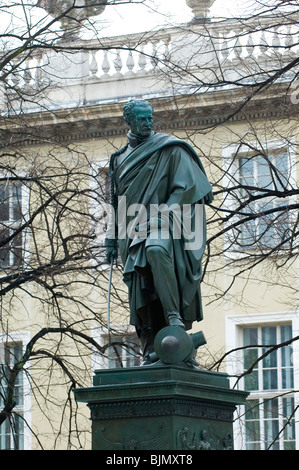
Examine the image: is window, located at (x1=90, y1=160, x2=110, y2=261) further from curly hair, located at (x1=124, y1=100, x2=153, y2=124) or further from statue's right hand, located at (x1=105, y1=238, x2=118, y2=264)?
curly hair, located at (x1=124, y1=100, x2=153, y2=124)

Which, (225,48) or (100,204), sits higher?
(225,48)

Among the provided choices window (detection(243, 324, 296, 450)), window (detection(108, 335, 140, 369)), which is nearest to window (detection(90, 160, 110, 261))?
window (detection(108, 335, 140, 369))

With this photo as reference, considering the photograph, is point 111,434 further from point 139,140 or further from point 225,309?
point 225,309

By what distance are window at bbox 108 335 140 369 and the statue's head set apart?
7.12m

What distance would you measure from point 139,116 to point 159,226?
0.95m

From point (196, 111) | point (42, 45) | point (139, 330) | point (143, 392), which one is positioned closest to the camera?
point (143, 392)

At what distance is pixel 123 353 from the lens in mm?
25391

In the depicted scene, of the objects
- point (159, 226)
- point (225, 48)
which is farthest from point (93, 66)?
point (159, 226)

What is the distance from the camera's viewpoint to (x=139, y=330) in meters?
10.9

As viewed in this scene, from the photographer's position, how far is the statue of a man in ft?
A: 34.6

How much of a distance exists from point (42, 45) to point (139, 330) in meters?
7.71

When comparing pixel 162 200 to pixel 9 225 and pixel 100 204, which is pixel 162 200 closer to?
pixel 100 204

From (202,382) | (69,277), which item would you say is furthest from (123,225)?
(69,277)
